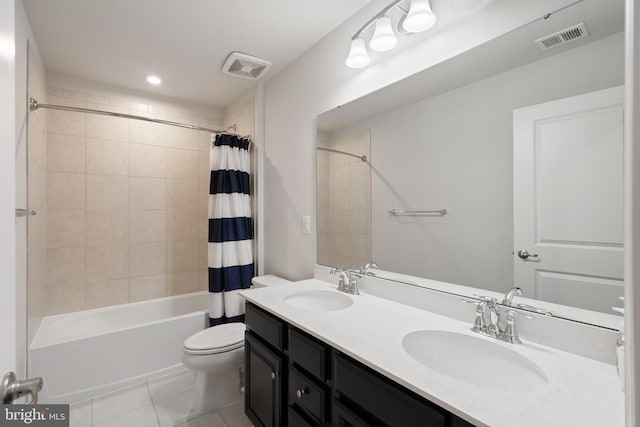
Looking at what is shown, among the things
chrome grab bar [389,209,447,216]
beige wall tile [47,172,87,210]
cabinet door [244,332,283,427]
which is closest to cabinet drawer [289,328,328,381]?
cabinet door [244,332,283,427]

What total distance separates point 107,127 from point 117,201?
67 cm

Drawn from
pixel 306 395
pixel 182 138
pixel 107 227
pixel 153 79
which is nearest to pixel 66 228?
pixel 107 227

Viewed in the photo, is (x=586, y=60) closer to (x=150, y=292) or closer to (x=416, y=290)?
(x=416, y=290)

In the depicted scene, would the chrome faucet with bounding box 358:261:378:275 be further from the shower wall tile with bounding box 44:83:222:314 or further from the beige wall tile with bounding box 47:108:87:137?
the beige wall tile with bounding box 47:108:87:137

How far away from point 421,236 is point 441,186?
251mm

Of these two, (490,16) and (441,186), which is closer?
(490,16)

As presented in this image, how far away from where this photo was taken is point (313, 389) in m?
1.15

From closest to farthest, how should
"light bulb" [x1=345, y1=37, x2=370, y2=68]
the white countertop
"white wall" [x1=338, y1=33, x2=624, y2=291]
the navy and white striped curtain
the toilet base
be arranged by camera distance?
the white countertop → "white wall" [x1=338, y1=33, x2=624, y2=291] → "light bulb" [x1=345, y1=37, x2=370, y2=68] → the toilet base → the navy and white striped curtain

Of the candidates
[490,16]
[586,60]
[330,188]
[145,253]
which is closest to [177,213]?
[145,253]

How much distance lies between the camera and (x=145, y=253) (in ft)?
9.45

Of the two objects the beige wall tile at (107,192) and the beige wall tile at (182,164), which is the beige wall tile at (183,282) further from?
the beige wall tile at (182,164)

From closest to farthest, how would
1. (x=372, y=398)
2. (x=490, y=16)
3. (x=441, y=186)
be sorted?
(x=372, y=398)
(x=490, y=16)
(x=441, y=186)

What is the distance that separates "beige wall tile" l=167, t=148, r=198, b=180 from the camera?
3021 millimetres

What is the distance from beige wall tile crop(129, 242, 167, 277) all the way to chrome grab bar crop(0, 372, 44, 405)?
2551 millimetres
